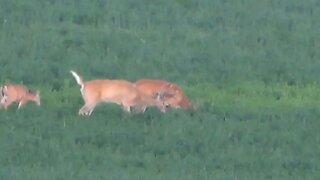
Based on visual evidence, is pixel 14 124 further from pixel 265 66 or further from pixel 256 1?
pixel 256 1

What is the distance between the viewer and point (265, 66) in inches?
899

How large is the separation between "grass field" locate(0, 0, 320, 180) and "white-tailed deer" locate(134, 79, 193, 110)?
29cm

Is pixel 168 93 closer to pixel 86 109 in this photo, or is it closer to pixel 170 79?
pixel 86 109

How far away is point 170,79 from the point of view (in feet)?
71.7

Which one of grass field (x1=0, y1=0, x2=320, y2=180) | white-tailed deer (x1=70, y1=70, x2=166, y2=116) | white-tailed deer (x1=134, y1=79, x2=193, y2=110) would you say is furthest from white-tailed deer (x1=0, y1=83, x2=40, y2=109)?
white-tailed deer (x1=134, y1=79, x2=193, y2=110)

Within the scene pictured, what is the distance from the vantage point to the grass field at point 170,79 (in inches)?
612

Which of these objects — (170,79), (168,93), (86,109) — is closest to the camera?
(86,109)

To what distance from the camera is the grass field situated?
15547mm

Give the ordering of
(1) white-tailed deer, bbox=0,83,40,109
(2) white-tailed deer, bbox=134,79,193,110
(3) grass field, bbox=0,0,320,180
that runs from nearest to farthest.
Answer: (3) grass field, bbox=0,0,320,180
(1) white-tailed deer, bbox=0,83,40,109
(2) white-tailed deer, bbox=134,79,193,110

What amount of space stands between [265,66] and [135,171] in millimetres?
8073

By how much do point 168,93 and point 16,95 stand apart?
182 cm

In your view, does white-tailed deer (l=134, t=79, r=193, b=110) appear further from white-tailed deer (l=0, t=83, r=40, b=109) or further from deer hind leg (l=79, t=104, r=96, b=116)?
white-tailed deer (l=0, t=83, r=40, b=109)

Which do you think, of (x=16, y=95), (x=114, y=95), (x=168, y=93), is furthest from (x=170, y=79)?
(x=16, y=95)

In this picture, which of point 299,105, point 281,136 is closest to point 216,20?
point 299,105
